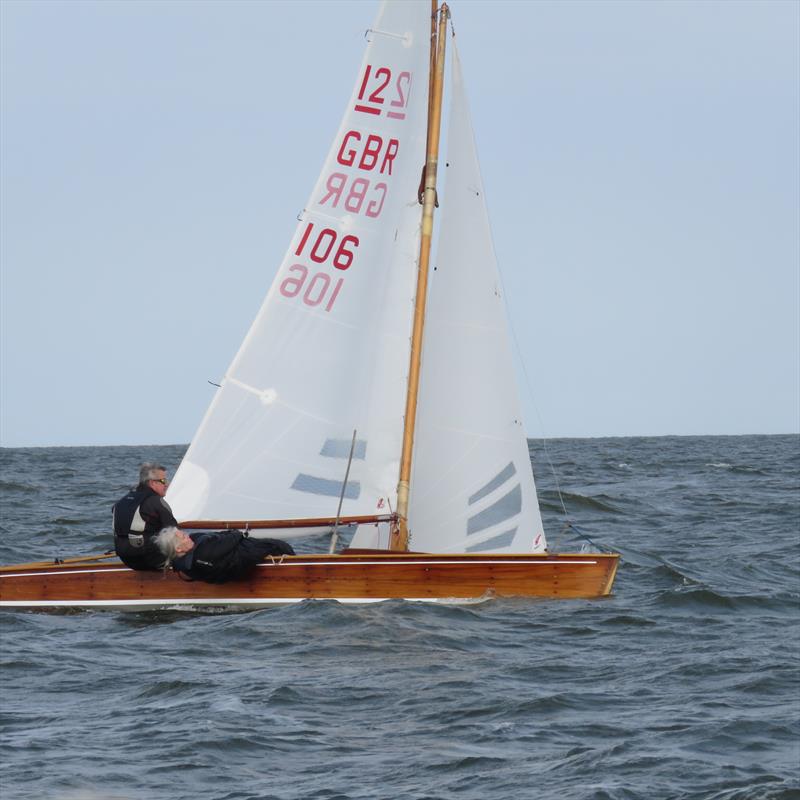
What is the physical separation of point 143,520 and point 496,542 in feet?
12.7

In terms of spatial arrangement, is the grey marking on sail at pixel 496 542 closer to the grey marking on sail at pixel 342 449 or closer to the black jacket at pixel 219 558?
the grey marking on sail at pixel 342 449

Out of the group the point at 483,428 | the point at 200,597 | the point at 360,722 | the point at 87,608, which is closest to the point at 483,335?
the point at 483,428

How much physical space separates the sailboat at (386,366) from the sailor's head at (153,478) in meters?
0.95

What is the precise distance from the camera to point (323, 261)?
15.0m

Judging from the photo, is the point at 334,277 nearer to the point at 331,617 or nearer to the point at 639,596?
the point at 331,617

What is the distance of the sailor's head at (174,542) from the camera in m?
13.7

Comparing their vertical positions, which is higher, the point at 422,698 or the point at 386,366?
the point at 386,366

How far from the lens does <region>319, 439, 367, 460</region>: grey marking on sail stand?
1495 centimetres

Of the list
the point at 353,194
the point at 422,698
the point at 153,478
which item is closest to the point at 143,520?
the point at 153,478

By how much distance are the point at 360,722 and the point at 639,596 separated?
6.76 meters

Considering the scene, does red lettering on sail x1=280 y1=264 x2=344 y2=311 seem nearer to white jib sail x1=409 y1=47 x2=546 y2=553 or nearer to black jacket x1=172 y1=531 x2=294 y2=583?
white jib sail x1=409 y1=47 x2=546 y2=553

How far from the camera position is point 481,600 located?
13922mm

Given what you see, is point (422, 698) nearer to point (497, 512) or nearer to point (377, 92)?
point (497, 512)

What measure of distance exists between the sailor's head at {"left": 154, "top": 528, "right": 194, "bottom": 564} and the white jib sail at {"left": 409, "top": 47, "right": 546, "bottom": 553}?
2.73m
